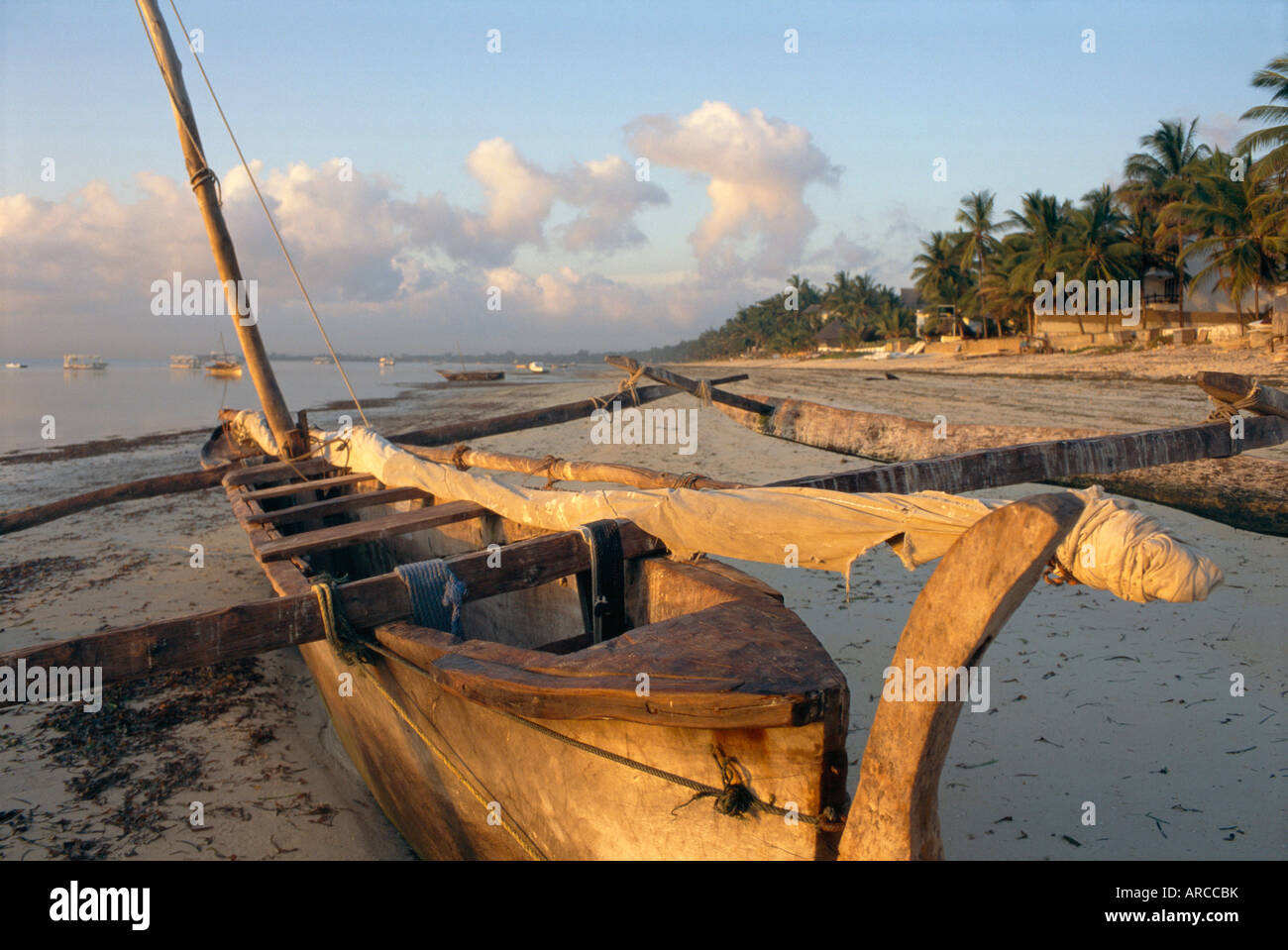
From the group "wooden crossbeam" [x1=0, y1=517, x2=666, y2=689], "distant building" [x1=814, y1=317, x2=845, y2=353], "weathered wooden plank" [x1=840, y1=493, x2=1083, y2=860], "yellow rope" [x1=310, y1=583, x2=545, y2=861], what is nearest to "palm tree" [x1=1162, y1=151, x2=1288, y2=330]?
"wooden crossbeam" [x1=0, y1=517, x2=666, y2=689]

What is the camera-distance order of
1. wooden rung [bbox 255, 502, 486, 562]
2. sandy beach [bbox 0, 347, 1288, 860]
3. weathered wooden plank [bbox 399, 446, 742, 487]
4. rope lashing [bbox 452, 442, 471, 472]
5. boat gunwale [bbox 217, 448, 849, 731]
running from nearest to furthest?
boat gunwale [bbox 217, 448, 849, 731] < sandy beach [bbox 0, 347, 1288, 860] < wooden rung [bbox 255, 502, 486, 562] < weathered wooden plank [bbox 399, 446, 742, 487] < rope lashing [bbox 452, 442, 471, 472]

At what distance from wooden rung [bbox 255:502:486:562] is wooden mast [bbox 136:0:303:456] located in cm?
301

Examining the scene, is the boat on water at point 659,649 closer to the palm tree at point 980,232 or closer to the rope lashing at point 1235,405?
the rope lashing at point 1235,405

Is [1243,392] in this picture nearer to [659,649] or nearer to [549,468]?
[659,649]

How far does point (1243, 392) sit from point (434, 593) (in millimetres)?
4614

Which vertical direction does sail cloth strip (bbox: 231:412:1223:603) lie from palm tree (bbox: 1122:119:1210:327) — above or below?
below

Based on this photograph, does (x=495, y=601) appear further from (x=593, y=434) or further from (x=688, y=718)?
(x=593, y=434)

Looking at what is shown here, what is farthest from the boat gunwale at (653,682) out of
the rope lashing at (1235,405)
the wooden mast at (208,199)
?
the wooden mast at (208,199)

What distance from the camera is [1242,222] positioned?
79.3 ft

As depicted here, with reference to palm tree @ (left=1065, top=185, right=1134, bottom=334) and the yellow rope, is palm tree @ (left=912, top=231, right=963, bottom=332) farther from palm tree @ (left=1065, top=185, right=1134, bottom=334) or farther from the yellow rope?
the yellow rope

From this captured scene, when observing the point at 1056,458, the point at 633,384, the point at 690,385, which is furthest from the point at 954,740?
the point at 633,384

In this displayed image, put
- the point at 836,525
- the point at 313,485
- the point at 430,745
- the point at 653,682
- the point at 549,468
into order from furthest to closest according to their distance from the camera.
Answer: the point at 313,485, the point at 549,468, the point at 430,745, the point at 836,525, the point at 653,682

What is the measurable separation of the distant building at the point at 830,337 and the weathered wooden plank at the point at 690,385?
52.2m

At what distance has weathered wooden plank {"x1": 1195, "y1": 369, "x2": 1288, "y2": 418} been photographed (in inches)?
160
